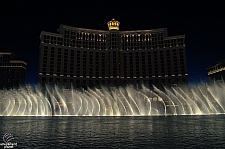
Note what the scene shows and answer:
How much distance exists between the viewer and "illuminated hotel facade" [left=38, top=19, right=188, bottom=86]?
10506 cm

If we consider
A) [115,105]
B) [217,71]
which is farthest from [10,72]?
[217,71]

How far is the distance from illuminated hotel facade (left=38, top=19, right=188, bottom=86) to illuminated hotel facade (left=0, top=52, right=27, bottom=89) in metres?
57.0

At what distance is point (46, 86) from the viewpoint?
3812 inches

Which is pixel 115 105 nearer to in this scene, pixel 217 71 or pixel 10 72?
pixel 217 71

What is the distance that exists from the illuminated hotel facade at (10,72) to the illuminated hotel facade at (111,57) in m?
57.0

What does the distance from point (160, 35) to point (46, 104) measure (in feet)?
268

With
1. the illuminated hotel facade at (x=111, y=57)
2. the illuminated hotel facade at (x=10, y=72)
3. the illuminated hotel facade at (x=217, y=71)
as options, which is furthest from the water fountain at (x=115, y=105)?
the illuminated hotel facade at (x=10, y=72)

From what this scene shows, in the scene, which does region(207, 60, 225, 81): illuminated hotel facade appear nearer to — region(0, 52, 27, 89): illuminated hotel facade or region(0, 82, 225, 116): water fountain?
region(0, 82, 225, 116): water fountain

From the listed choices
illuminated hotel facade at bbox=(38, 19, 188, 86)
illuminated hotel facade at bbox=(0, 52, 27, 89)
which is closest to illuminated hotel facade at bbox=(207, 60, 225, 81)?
illuminated hotel facade at bbox=(38, 19, 188, 86)

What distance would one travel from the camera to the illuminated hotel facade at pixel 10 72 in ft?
473

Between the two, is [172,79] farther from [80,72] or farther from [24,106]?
[24,106]

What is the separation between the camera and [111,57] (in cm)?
11306

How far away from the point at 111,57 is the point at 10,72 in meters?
83.2

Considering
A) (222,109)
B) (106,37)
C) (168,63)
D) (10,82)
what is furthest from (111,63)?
(10,82)
